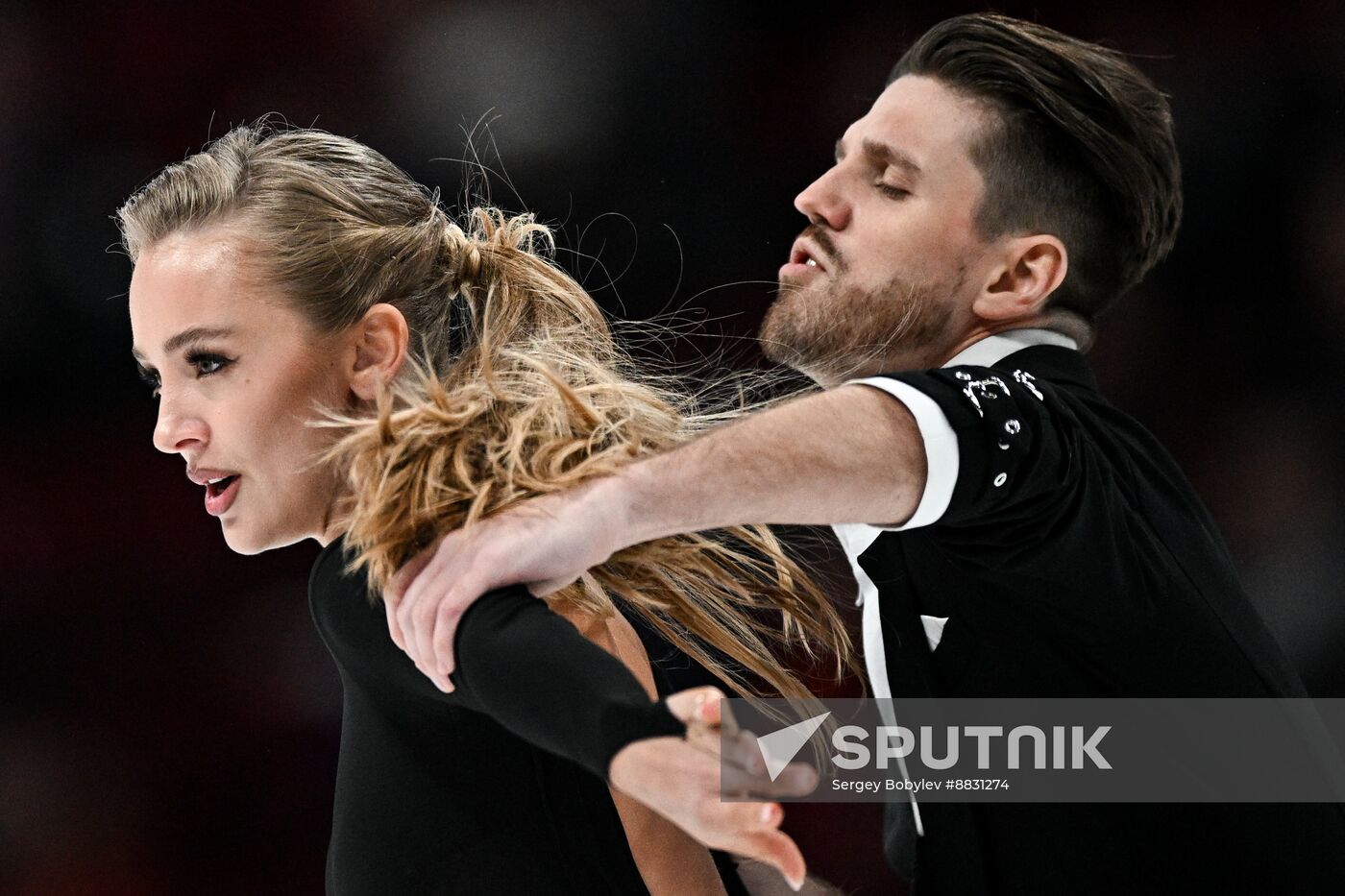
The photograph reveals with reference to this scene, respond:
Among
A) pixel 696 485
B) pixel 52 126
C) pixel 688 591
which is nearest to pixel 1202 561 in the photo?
pixel 688 591

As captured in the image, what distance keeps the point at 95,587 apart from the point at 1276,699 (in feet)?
8.78

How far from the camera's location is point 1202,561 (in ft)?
5.85

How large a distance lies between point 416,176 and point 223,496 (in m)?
1.70

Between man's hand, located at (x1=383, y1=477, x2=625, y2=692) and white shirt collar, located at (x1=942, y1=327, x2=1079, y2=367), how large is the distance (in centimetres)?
85

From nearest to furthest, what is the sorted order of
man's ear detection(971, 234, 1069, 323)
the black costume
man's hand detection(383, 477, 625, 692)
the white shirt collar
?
man's hand detection(383, 477, 625, 692), the black costume, the white shirt collar, man's ear detection(971, 234, 1069, 323)

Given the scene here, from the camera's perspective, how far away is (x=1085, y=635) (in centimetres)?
170

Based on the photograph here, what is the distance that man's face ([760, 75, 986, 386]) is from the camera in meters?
2.11

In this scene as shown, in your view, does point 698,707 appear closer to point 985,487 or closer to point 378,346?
point 985,487

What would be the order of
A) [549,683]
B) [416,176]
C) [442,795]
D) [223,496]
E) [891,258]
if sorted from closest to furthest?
[549,683]
[442,795]
[223,496]
[891,258]
[416,176]

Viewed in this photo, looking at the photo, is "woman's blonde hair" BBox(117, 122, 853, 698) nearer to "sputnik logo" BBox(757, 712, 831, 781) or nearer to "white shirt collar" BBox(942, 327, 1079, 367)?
"sputnik logo" BBox(757, 712, 831, 781)

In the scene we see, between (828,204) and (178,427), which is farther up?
(828,204)

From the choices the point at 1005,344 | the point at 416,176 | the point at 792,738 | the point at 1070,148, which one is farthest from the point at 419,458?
the point at 416,176

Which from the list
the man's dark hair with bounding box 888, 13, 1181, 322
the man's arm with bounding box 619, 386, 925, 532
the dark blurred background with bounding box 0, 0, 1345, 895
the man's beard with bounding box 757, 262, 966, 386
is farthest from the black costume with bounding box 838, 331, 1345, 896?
the dark blurred background with bounding box 0, 0, 1345, 895

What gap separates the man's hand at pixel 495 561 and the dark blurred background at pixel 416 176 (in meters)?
1.92
